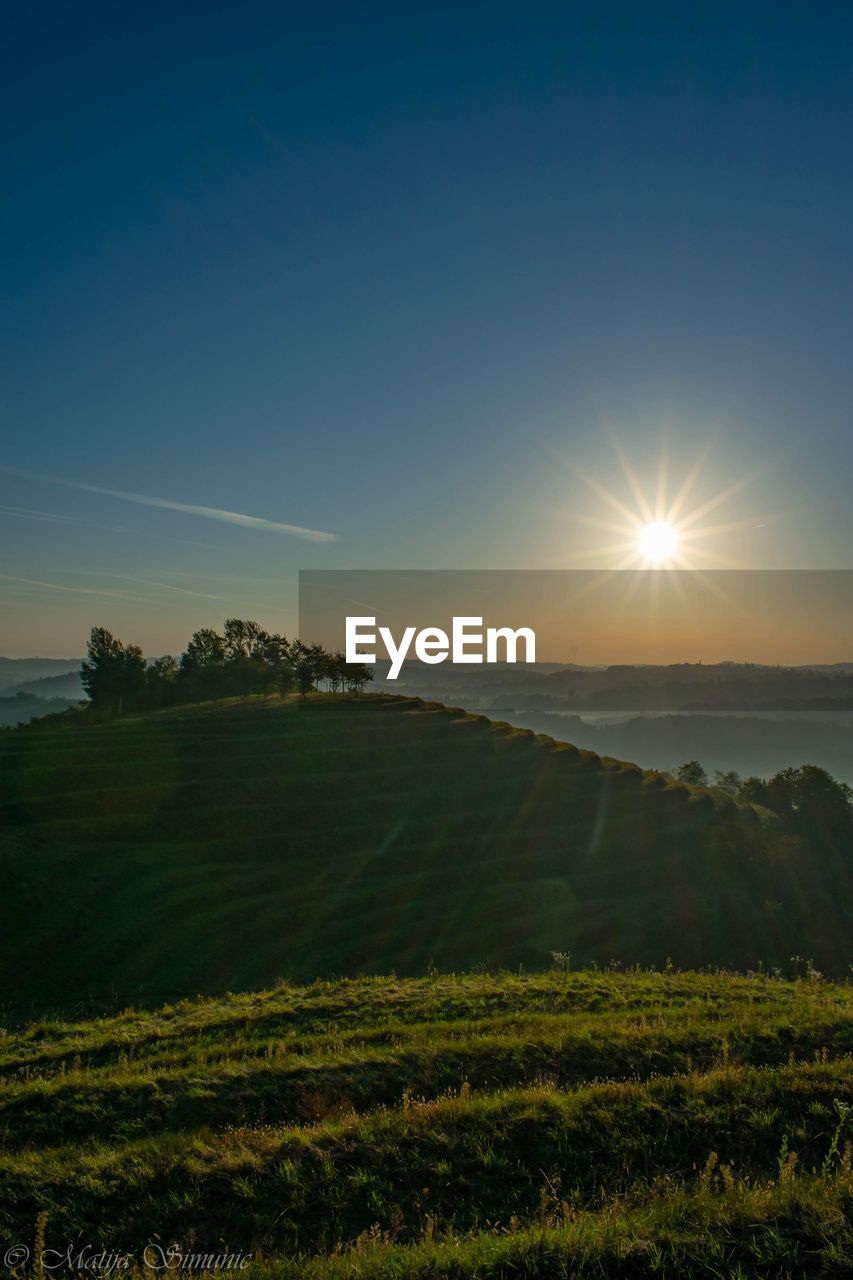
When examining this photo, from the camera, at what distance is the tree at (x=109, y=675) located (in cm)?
10712

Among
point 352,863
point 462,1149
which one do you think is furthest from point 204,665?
point 462,1149

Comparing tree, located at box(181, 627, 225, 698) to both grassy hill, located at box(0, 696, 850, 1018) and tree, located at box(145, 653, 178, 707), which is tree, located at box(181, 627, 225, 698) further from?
grassy hill, located at box(0, 696, 850, 1018)

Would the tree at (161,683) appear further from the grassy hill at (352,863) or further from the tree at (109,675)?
the grassy hill at (352,863)

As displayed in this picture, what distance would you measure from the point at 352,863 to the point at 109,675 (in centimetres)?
7677

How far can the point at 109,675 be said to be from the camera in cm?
10756

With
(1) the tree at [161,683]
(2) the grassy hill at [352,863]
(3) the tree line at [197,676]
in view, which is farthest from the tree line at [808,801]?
(1) the tree at [161,683]

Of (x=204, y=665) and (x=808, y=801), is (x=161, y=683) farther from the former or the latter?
(x=808, y=801)

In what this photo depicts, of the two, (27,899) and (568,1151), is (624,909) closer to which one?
(27,899)

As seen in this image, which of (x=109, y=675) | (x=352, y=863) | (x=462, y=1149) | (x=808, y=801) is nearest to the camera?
(x=462, y=1149)

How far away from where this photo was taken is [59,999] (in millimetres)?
27953

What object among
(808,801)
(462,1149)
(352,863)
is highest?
(462,1149)

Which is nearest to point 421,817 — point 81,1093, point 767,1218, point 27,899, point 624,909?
point 624,909

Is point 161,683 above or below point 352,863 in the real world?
above

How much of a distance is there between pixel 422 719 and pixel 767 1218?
76864 millimetres
